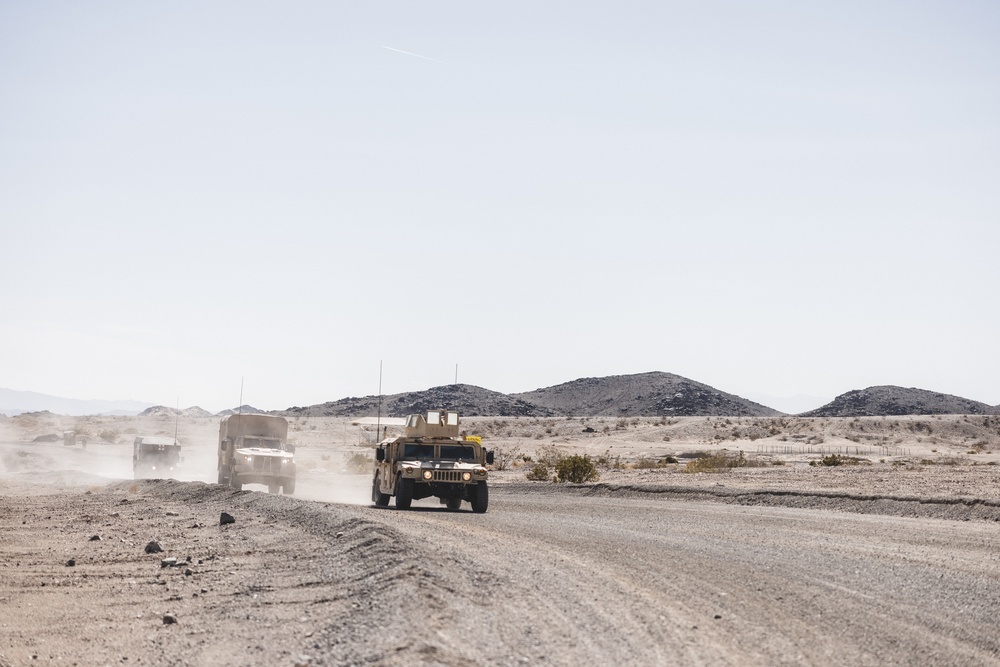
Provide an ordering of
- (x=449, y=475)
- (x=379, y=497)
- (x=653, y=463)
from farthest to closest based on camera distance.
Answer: (x=653, y=463)
(x=379, y=497)
(x=449, y=475)

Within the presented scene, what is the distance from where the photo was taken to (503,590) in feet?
42.3

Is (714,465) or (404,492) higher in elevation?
(714,465)

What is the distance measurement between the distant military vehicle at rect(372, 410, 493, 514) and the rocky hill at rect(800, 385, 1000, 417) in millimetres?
148725

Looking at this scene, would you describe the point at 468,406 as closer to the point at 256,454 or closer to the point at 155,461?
the point at 155,461

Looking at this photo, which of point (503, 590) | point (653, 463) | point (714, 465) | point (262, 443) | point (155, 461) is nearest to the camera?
point (503, 590)

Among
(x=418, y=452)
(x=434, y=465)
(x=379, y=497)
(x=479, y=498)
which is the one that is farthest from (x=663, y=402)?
(x=434, y=465)

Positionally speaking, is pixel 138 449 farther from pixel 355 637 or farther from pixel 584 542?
pixel 355 637

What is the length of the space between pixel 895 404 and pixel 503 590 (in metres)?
174

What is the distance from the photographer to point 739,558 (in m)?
16.9

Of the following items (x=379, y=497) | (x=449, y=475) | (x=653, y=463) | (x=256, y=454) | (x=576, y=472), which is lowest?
(x=379, y=497)

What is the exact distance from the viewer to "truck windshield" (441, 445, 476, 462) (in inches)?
1083

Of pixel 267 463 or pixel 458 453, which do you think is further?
pixel 267 463

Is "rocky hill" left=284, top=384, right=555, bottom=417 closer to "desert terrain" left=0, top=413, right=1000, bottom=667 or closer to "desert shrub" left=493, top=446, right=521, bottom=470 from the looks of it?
"desert shrub" left=493, top=446, right=521, bottom=470

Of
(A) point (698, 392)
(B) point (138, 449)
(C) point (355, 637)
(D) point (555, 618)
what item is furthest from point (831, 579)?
(A) point (698, 392)
